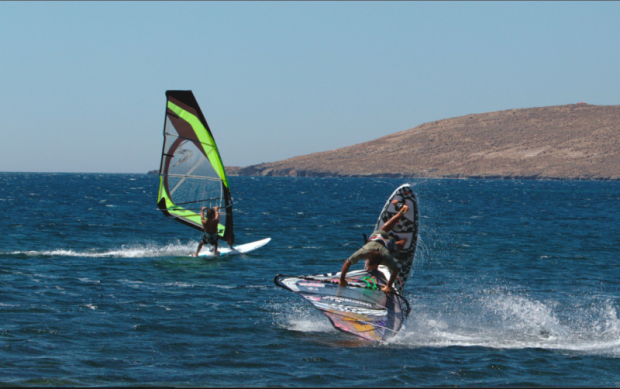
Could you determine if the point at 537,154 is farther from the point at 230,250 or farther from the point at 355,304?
the point at 355,304

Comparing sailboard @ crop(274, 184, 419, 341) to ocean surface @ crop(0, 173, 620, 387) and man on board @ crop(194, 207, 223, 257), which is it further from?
man on board @ crop(194, 207, 223, 257)

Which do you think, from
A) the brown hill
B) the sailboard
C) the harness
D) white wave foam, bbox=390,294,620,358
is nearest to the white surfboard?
white wave foam, bbox=390,294,620,358

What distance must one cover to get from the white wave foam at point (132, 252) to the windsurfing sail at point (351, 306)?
1111 cm

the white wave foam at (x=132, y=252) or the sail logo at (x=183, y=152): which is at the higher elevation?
the sail logo at (x=183, y=152)

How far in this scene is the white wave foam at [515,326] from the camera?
39.0 feet

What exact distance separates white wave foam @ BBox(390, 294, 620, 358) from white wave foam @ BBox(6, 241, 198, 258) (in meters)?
11.2

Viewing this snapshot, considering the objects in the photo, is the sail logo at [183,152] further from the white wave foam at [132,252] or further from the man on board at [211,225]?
the white wave foam at [132,252]

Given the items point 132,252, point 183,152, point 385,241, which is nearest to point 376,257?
point 385,241

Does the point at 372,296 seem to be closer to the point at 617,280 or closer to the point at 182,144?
the point at 617,280

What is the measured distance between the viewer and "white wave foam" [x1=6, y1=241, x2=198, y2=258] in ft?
69.8

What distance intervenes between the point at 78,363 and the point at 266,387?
128 inches

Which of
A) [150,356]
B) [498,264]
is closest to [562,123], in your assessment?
[498,264]

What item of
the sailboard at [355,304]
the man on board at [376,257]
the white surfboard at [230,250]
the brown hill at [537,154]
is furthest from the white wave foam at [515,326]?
the brown hill at [537,154]

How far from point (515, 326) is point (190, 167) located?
13509 millimetres
